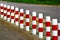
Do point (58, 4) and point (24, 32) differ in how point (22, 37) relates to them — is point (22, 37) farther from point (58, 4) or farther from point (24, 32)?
point (58, 4)

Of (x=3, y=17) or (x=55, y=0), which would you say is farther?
(x=55, y=0)

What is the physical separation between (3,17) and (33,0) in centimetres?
1721

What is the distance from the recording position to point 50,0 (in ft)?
99.2

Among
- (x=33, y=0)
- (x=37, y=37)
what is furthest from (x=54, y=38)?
(x=33, y=0)

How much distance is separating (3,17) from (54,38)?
7581mm

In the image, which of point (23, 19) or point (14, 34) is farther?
→ point (23, 19)

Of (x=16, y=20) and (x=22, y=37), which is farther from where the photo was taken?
(x=16, y=20)

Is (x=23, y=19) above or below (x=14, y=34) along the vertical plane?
above

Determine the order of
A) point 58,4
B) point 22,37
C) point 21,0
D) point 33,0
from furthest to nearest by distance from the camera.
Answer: point 21,0 < point 33,0 < point 58,4 < point 22,37

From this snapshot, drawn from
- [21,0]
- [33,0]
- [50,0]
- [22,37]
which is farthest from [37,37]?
[21,0]

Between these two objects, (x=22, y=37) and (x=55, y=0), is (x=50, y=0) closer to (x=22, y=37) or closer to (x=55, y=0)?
(x=55, y=0)

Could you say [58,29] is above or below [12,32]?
above

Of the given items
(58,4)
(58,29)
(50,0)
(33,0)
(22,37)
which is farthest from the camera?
(33,0)

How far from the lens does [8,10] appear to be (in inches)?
581
